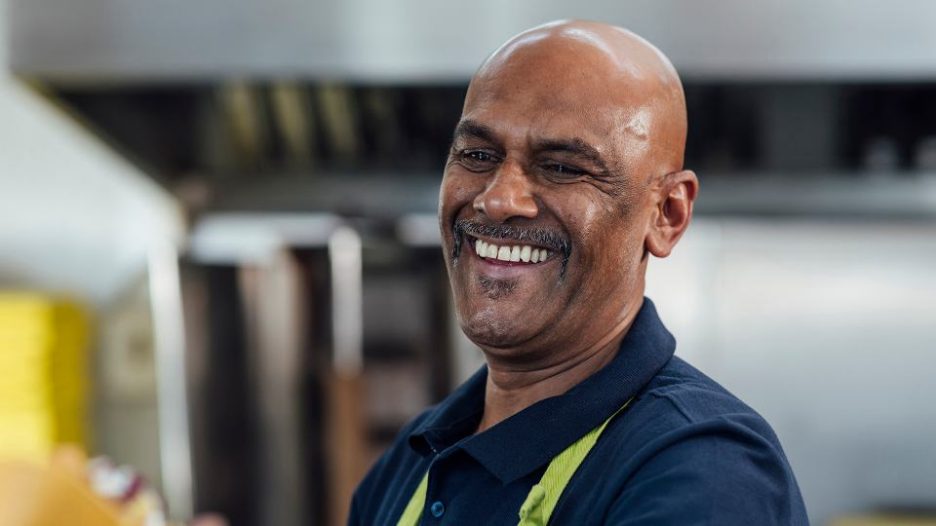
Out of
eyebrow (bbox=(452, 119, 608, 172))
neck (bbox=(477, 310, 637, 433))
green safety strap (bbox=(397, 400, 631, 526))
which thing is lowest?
green safety strap (bbox=(397, 400, 631, 526))

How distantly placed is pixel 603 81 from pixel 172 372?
190 cm

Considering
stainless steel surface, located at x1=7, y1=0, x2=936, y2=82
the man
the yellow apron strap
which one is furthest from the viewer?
stainless steel surface, located at x1=7, y1=0, x2=936, y2=82

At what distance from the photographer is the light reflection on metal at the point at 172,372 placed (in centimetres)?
251

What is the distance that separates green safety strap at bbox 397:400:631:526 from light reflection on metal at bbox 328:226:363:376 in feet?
5.32

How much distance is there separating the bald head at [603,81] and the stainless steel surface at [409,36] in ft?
3.75

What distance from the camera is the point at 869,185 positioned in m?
2.53

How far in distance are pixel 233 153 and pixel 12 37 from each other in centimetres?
67

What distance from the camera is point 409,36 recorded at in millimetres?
2012

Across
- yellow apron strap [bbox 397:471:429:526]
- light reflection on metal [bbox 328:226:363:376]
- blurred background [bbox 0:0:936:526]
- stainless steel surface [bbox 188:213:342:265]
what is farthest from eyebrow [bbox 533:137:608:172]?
stainless steel surface [bbox 188:213:342:265]

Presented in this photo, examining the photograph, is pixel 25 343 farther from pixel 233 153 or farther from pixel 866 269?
pixel 866 269

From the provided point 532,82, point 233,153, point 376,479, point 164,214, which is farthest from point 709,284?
point 532,82

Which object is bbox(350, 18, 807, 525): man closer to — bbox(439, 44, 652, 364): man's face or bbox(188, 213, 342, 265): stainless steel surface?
bbox(439, 44, 652, 364): man's face

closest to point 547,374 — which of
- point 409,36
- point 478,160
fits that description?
point 478,160

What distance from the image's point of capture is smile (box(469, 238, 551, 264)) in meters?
0.82
